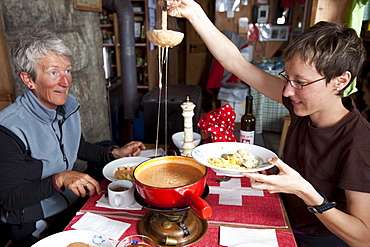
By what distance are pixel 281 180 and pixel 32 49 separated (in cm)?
128

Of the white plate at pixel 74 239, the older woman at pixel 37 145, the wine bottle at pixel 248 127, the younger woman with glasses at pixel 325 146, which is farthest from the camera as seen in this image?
the wine bottle at pixel 248 127

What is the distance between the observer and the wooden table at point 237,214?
1.01 m

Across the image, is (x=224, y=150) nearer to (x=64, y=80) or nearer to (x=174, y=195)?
(x=174, y=195)

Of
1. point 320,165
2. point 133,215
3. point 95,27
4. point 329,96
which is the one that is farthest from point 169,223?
point 95,27

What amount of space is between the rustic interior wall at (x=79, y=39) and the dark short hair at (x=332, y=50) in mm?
1965

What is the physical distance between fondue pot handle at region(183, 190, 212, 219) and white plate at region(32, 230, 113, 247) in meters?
0.31

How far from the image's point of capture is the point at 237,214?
1118mm

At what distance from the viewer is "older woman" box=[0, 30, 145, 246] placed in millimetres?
1305

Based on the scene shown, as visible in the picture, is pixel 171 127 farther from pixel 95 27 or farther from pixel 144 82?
pixel 144 82

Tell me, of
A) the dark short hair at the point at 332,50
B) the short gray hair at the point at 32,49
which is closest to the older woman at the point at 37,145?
the short gray hair at the point at 32,49

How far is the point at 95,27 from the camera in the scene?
2.96 meters

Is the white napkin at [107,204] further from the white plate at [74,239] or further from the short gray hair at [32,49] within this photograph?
the short gray hair at [32,49]

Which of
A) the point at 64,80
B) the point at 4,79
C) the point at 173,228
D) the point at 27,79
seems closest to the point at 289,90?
the point at 173,228

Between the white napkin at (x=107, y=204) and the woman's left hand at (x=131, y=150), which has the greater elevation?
the woman's left hand at (x=131, y=150)
